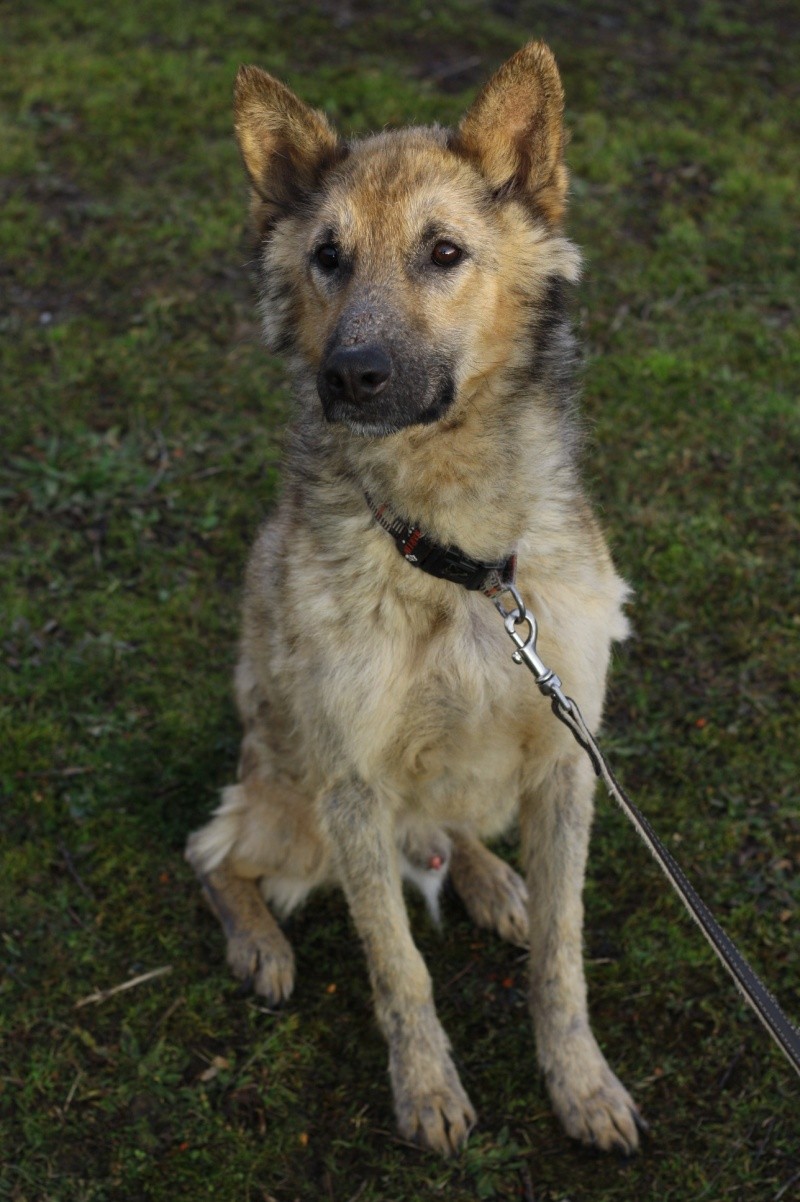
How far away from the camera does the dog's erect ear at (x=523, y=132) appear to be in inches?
119

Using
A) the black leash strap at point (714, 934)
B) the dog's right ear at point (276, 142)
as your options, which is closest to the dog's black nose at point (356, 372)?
the dog's right ear at point (276, 142)

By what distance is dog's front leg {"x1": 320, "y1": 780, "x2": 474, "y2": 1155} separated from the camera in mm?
3486

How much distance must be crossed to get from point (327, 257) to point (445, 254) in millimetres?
336

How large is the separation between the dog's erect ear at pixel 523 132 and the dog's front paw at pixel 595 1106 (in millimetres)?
2488

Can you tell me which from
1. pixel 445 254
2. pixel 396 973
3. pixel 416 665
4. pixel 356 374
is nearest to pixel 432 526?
pixel 416 665

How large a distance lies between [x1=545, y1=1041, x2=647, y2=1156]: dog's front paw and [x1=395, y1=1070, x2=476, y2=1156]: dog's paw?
11.1 inches

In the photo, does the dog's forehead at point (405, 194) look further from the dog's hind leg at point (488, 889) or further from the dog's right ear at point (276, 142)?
the dog's hind leg at point (488, 889)

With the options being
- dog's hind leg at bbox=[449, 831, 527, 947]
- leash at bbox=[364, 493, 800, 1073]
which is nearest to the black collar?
leash at bbox=[364, 493, 800, 1073]

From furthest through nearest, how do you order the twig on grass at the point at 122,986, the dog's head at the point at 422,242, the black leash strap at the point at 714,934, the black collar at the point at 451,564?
the twig on grass at the point at 122,986, the black collar at the point at 451,564, the dog's head at the point at 422,242, the black leash strap at the point at 714,934

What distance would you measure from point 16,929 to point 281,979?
95 centimetres

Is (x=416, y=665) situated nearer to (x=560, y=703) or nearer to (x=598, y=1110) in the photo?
(x=560, y=703)

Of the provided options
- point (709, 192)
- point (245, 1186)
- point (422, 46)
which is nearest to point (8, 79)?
point (422, 46)

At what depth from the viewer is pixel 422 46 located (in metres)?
8.03

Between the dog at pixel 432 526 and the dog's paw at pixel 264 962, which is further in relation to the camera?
the dog's paw at pixel 264 962
